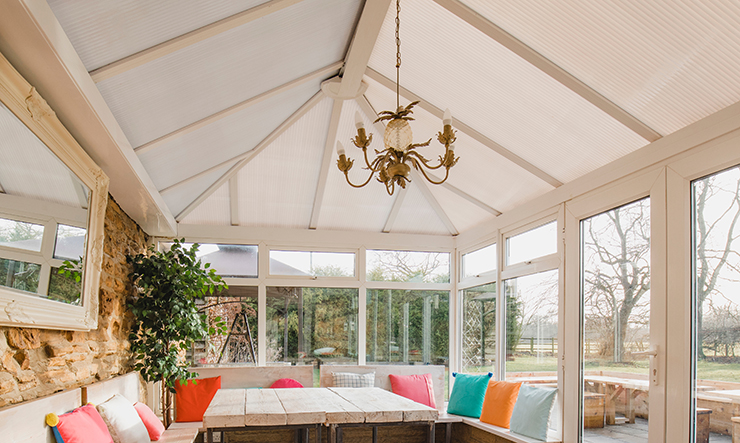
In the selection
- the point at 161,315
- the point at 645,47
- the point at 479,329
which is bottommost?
the point at 479,329

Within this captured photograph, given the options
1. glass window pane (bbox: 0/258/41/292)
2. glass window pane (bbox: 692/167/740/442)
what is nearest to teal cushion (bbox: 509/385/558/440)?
glass window pane (bbox: 692/167/740/442)

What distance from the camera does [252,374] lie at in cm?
655

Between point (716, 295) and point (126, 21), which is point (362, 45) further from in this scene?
point (716, 295)

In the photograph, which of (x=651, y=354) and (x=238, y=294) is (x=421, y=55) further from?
(x=238, y=294)

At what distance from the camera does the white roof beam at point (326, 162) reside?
5201 millimetres

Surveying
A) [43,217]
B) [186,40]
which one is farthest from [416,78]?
[43,217]

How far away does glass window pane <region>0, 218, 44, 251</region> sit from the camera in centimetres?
239

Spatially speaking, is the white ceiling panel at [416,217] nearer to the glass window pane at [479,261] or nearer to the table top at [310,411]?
the glass window pane at [479,261]

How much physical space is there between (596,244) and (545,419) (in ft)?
5.11

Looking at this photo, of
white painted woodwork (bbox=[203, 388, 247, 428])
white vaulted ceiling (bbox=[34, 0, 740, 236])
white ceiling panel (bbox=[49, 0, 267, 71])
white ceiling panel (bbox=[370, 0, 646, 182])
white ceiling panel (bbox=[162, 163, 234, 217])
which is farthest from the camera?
white ceiling panel (bbox=[162, 163, 234, 217])

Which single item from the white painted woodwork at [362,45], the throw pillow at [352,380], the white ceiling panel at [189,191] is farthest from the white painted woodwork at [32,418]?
the throw pillow at [352,380]

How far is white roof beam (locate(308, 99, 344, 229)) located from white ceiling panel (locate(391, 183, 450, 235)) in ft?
3.40

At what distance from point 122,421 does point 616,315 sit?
359cm

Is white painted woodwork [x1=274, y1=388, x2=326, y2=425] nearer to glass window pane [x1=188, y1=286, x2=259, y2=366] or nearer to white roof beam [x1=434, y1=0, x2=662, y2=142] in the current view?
glass window pane [x1=188, y1=286, x2=259, y2=366]
